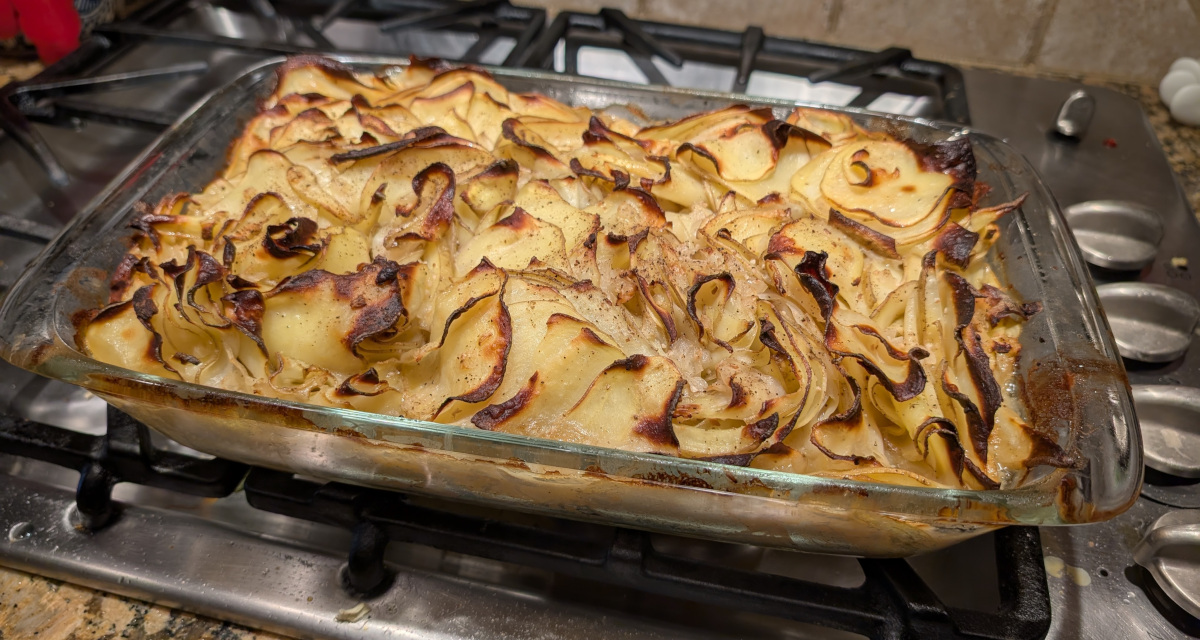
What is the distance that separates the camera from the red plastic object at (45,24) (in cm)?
172

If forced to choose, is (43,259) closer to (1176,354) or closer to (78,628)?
(78,628)

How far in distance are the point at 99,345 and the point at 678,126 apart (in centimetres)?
89

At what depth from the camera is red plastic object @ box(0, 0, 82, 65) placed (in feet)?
5.63

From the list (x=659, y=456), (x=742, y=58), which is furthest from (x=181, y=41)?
(x=659, y=456)

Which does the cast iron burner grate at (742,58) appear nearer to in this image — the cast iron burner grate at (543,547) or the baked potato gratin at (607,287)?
the baked potato gratin at (607,287)

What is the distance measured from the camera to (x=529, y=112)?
128 centimetres

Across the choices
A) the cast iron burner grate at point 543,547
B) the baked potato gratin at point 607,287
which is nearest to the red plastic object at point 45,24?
the baked potato gratin at point 607,287

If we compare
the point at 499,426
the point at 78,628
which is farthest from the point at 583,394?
the point at 78,628

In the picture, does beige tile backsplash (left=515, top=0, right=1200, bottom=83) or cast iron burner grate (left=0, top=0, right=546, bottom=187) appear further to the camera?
beige tile backsplash (left=515, top=0, right=1200, bottom=83)

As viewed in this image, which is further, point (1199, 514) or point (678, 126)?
point (678, 126)

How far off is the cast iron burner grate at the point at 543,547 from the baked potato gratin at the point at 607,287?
0.12 m

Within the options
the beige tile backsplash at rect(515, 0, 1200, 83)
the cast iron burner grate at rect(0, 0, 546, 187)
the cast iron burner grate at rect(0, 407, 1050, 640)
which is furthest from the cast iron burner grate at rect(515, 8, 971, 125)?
the cast iron burner grate at rect(0, 407, 1050, 640)

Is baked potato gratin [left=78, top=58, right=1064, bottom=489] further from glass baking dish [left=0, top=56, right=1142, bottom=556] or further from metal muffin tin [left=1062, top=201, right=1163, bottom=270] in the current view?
metal muffin tin [left=1062, top=201, right=1163, bottom=270]

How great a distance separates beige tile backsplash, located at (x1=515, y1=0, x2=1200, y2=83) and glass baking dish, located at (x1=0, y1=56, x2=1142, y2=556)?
1049 mm
